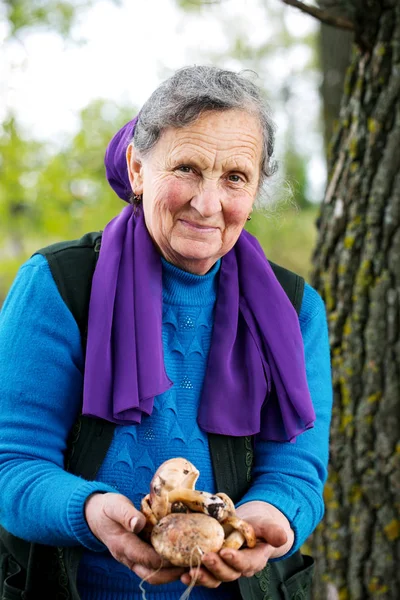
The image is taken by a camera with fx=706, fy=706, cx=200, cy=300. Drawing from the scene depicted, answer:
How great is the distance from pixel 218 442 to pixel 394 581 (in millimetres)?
1332

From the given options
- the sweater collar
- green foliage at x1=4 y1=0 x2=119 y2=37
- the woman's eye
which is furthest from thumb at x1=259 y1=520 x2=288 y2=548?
green foliage at x1=4 y1=0 x2=119 y2=37

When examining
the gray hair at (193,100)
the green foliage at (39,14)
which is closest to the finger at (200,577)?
the gray hair at (193,100)

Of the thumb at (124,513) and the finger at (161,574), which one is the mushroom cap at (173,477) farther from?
the finger at (161,574)

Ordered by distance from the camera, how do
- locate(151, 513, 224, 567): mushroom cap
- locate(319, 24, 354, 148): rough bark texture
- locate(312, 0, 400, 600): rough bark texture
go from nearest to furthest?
locate(151, 513, 224, 567): mushroom cap → locate(312, 0, 400, 600): rough bark texture → locate(319, 24, 354, 148): rough bark texture

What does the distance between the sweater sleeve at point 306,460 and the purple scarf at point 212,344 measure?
0.23 feet

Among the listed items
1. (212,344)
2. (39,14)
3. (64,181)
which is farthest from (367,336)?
(64,181)

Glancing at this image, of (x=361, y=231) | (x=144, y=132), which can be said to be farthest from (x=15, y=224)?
(x=144, y=132)

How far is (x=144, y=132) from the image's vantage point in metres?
1.98

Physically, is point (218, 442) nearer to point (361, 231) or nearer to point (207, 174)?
point (207, 174)

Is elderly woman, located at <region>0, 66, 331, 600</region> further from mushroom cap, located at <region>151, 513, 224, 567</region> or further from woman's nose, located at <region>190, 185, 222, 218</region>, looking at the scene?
mushroom cap, located at <region>151, 513, 224, 567</region>

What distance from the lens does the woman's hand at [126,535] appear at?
1544mm

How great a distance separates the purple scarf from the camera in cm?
182

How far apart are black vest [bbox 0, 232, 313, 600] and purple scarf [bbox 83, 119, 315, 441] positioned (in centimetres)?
4

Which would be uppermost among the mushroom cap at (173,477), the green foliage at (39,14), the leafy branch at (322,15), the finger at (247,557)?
the green foliage at (39,14)
